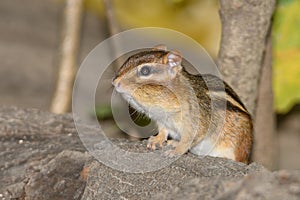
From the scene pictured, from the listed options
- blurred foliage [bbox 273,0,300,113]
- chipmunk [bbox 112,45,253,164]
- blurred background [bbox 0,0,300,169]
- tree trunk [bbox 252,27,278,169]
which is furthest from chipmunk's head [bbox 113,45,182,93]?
blurred background [bbox 0,0,300,169]

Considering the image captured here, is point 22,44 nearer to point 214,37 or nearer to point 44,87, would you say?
point 44,87

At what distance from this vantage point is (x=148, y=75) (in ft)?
13.3

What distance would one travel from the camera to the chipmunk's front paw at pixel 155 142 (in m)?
4.14

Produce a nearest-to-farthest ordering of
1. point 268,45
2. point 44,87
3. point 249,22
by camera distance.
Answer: point 249,22 → point 268,45 → point 44,87

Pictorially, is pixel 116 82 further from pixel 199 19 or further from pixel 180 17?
pixel 180 17

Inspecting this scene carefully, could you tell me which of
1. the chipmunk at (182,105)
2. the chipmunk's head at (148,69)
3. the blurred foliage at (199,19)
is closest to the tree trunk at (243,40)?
the chipmunk at (182,105)

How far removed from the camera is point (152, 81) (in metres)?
4.10

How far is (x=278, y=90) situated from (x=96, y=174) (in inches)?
98.2

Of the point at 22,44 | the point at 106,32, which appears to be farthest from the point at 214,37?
the point at 22,44

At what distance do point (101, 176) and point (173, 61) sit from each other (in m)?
0.74

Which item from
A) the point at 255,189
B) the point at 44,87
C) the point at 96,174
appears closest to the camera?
the point at 255,189

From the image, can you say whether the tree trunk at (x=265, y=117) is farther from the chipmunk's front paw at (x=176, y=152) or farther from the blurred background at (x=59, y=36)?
the chipmunk's front paw at (x=176, y=152)

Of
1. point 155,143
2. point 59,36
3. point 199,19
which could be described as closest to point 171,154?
point 155,143

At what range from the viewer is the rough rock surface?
3186mm
